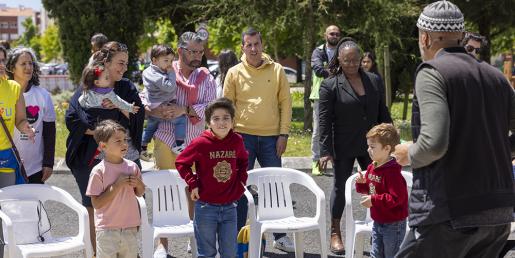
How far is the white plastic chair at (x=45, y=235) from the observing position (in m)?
5.41

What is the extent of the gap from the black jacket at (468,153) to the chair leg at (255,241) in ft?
8.01

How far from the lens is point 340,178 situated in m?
6.87

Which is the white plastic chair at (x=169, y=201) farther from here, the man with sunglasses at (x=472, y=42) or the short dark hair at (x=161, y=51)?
the man with sunglasses at (x=472, y=42)

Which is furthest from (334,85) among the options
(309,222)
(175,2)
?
(175,2)

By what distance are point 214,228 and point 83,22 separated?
12.2 metres

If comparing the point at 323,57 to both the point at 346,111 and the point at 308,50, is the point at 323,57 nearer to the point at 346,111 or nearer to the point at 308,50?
the point at 346,111

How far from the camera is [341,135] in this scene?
6.81m

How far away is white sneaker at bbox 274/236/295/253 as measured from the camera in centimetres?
701

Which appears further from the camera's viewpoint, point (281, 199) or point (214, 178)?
point (281, 199)

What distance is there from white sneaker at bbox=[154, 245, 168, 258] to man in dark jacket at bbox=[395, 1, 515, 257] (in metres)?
3.16

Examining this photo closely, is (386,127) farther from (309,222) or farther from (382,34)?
(382,34)

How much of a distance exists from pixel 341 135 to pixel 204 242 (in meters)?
1.73

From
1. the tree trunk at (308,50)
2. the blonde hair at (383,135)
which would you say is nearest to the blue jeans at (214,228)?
the blonde hair at (383,135)

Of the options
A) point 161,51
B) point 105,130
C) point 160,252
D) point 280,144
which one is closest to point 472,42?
point 280,144
